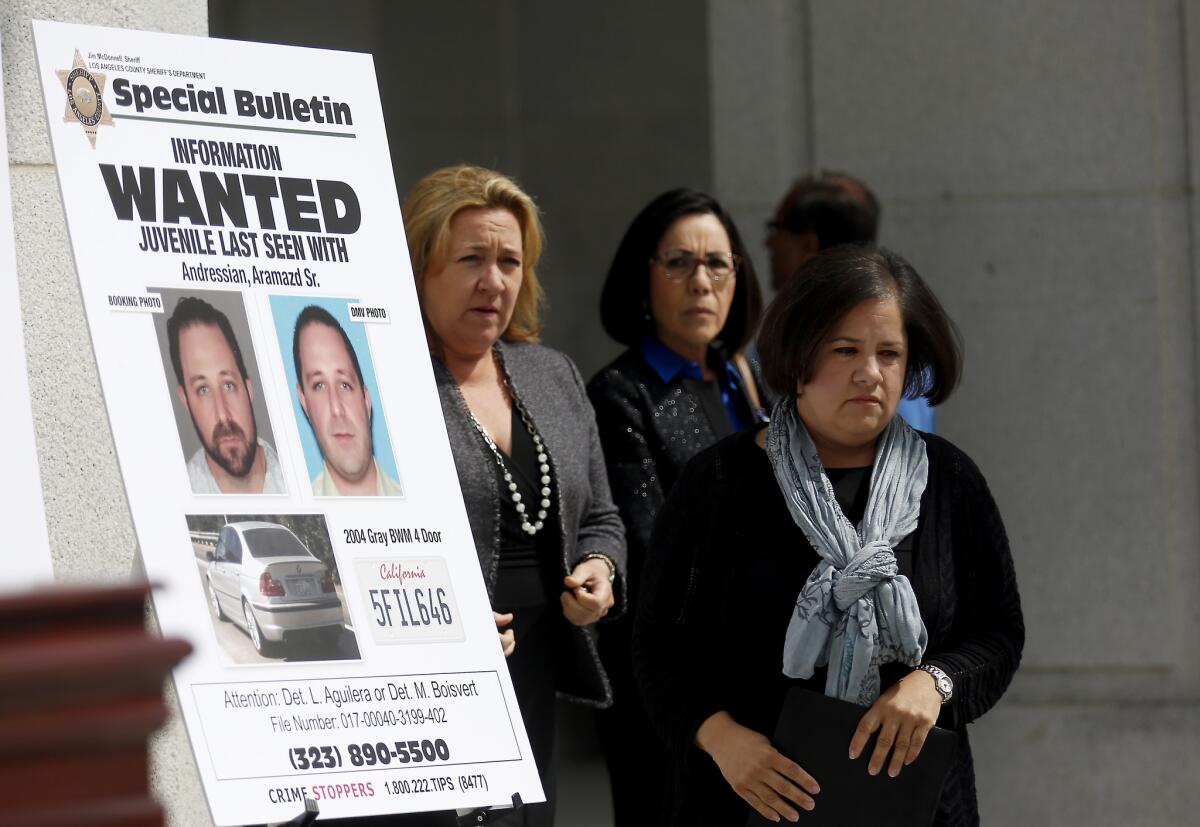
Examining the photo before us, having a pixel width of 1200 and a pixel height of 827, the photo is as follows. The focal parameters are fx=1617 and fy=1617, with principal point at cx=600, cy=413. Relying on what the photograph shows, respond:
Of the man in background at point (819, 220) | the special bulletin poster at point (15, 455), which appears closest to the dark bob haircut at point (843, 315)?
the special bulletin poster at point (15, 455)

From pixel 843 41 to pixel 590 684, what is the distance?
9.19ft

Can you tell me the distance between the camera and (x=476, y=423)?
3.50m

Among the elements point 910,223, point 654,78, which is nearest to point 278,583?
point 910,223

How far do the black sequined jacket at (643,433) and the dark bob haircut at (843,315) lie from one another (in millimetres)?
938

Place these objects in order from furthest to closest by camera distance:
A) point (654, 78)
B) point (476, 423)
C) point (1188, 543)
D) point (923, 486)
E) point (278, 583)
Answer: point (654, 78) < point (1188, 543) < point (476, 423) < point (923, 486) < point (278, 583)

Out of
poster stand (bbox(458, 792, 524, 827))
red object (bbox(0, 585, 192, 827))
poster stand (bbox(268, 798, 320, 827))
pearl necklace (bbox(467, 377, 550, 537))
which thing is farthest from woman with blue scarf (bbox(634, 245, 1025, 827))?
red object (bbox(0, 585, 192, 827))

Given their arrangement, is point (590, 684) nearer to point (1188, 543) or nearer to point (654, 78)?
point (1188, 543)

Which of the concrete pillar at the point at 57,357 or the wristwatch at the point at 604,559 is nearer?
the concrete pillar at the point at 57,357

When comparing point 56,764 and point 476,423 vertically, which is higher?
point 476,423

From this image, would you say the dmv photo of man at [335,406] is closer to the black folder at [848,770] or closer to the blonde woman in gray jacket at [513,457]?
the blonde woman in gray jacket at [513,457]

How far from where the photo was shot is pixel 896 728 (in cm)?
275

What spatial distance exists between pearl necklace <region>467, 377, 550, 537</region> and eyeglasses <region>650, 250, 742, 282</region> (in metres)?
Result: 0.79

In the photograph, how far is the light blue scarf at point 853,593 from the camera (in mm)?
2799

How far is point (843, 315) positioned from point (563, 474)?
839mm
